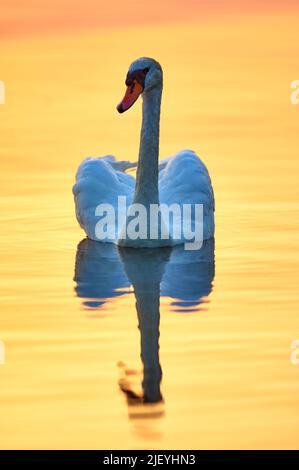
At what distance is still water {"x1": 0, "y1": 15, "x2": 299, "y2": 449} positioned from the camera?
10539mm

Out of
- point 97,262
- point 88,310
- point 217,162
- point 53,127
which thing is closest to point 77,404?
point 88,310

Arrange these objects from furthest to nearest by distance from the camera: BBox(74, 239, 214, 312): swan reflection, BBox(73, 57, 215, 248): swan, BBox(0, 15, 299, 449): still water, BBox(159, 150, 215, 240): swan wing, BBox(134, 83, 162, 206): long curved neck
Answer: BBox(159, 150, 215, 240): swan wing, BBox(134, 83, 162, 206): long curved neck, BBox(73, 57, 215, 248): swan, BBox(74, 239, 214, 312): swan reflection, BBox(0, 15, 299, 449): still water

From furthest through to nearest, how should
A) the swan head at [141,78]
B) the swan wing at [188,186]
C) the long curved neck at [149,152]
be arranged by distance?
the swan wing at [188,186] → the long curved neck at [149,152] → the swan head at [141,78]

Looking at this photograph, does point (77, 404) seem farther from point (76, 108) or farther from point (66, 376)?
point (76, 108)

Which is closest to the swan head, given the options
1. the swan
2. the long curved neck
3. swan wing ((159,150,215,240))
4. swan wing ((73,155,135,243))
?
the swan

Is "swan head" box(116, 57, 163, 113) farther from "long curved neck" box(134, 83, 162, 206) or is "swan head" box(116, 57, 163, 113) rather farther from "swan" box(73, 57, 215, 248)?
"long curved neck" box(134, 83, 162, 206)

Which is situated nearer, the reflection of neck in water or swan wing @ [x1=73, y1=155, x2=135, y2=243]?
the reflection of neck in water

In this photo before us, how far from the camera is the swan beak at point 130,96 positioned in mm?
16211

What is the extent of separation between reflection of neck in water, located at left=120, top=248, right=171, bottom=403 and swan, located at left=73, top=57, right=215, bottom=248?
31 cm

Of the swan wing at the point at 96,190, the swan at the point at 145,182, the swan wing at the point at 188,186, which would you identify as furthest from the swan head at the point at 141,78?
the swan wing at the point at 96,190

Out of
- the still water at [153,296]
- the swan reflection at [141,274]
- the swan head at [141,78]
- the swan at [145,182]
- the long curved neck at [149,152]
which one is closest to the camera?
the still water at [153,296]

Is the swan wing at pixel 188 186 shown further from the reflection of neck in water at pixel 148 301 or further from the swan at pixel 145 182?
the reflection of neck in water at pixel 148 301

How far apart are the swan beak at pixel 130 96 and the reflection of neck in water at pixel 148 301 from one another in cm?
141

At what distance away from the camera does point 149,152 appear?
16.9 meters
